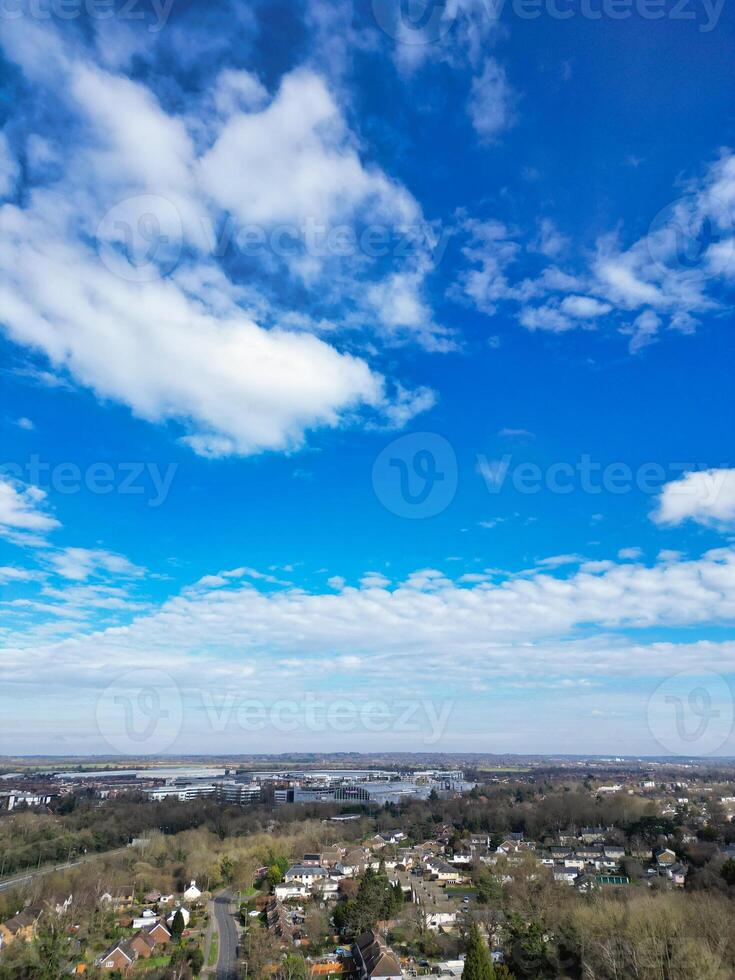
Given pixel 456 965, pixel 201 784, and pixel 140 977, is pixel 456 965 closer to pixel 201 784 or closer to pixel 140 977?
pixel 140 977

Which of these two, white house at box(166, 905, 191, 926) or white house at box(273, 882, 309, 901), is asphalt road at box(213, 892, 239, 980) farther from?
white house at box(273, 882, 309, 901)

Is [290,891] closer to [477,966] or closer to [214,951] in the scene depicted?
[214,951]

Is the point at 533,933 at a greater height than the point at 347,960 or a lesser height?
greater

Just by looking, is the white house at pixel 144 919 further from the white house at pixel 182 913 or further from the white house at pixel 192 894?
the white house at pixel 192 894

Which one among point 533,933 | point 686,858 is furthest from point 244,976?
point 686,858

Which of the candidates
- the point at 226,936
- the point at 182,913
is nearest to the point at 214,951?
the point at 226,936

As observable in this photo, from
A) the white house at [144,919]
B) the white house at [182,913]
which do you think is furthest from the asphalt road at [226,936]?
the white house at [144,919]
